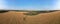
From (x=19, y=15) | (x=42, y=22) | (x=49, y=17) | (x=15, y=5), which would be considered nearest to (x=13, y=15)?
(x=19, y=15)

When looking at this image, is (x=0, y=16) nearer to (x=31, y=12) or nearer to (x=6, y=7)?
(x=6, y=7)

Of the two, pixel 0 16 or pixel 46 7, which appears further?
pixel 46 7

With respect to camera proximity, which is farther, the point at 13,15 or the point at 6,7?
the point at 6,7

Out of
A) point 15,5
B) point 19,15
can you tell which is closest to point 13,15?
point 19,15

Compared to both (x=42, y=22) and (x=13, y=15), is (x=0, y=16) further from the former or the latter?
(x=42, y=22)

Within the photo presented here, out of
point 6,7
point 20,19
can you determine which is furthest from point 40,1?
point 6,7

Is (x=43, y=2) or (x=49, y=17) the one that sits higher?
(x=43, y=2)

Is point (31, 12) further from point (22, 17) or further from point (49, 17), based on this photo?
point (49, 17)

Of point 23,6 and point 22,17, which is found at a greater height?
point 23,6

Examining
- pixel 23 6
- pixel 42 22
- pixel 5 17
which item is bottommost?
pixel 42 22
